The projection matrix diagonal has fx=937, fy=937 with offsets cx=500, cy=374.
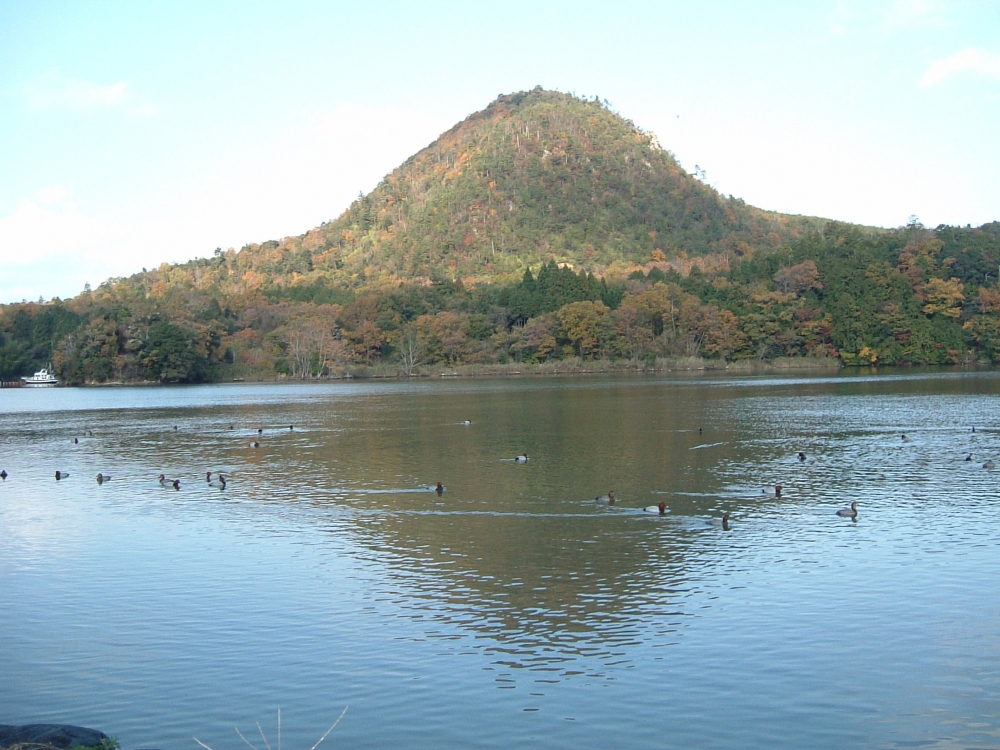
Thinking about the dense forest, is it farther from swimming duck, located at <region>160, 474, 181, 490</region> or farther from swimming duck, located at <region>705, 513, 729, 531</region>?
swimming duck, located at <region>705, 513, 729, 531</region>

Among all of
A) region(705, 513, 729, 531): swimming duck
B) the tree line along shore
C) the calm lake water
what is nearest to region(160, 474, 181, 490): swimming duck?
the calm lake water

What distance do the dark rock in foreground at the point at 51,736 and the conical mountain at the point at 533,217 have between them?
404 ft

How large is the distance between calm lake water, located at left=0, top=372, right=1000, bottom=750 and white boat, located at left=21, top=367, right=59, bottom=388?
3404 inches

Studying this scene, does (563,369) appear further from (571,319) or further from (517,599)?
(517,599)

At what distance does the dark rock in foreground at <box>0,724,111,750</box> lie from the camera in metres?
8.22

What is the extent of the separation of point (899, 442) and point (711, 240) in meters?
130

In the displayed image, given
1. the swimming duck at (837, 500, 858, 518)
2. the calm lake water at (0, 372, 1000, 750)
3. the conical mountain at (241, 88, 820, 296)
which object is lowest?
the calm lake water at (0, 372, 1000, 750)

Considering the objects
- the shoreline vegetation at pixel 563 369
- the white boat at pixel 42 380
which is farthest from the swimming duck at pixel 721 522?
the white boat at pixel 42 380

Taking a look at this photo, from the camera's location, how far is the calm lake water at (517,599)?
948cm

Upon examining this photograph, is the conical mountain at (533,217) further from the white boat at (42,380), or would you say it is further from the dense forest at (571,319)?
the white boat at (42,380)

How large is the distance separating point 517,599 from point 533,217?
14645cm

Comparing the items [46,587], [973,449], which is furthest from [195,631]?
[973,449]

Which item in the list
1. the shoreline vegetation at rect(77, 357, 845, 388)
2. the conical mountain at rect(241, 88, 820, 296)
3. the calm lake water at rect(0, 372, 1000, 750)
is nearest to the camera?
the calm lake water at rect(0, 372, 1000, 750)

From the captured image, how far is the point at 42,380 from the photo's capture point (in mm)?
109562
